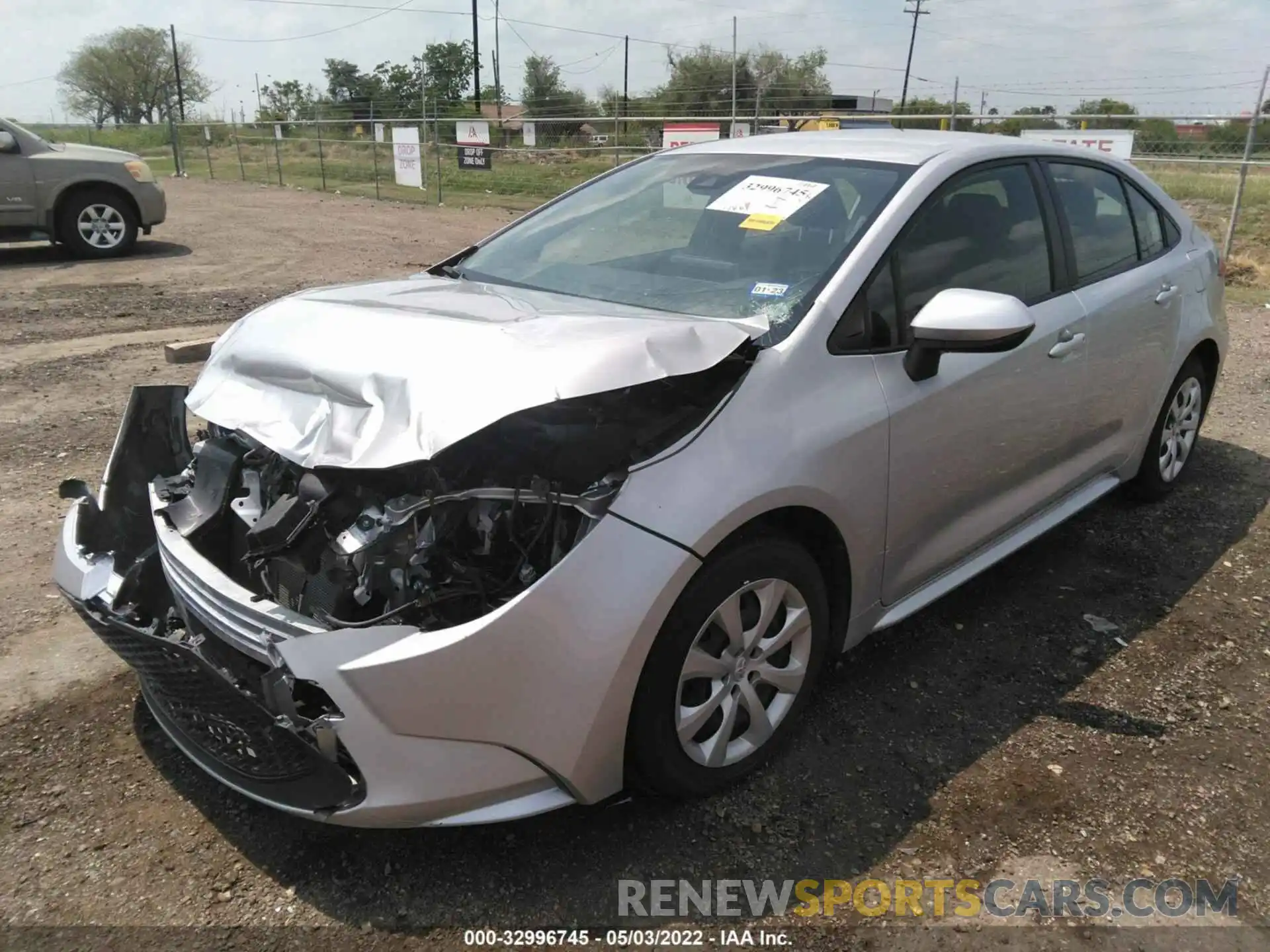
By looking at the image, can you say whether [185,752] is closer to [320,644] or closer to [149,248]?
[320,644]

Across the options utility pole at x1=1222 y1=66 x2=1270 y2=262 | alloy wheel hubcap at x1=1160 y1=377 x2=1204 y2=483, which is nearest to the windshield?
alloy wheel hubcap at x1=1160 y1=377 x2=1204 y2=483

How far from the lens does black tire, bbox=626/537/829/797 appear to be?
2320mm

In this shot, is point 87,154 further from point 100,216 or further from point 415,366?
point 415,366

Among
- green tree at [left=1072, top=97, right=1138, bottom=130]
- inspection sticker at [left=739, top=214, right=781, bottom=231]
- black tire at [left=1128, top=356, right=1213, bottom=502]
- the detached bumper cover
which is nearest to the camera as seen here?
the detached bumper cover

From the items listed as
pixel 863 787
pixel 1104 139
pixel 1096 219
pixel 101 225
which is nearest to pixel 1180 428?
pixel 1096 219

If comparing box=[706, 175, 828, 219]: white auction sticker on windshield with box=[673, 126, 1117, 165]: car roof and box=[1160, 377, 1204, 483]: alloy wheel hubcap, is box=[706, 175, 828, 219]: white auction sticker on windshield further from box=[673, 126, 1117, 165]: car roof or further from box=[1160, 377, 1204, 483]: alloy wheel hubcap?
box=[1160, 377, 1204, 483]: alloy wheel hubcap

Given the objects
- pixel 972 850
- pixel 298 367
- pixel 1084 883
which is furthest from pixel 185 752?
pixel 1084 883

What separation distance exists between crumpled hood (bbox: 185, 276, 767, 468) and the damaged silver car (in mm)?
10

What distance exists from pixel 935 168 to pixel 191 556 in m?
2.53

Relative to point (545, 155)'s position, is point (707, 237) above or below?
below

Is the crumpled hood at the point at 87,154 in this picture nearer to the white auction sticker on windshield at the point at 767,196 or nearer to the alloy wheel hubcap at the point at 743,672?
the white auction sticker on windshield at the point at 767,196

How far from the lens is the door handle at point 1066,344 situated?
11.2ft

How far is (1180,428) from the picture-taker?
15.4 feet

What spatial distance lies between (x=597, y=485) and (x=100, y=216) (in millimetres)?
11271
